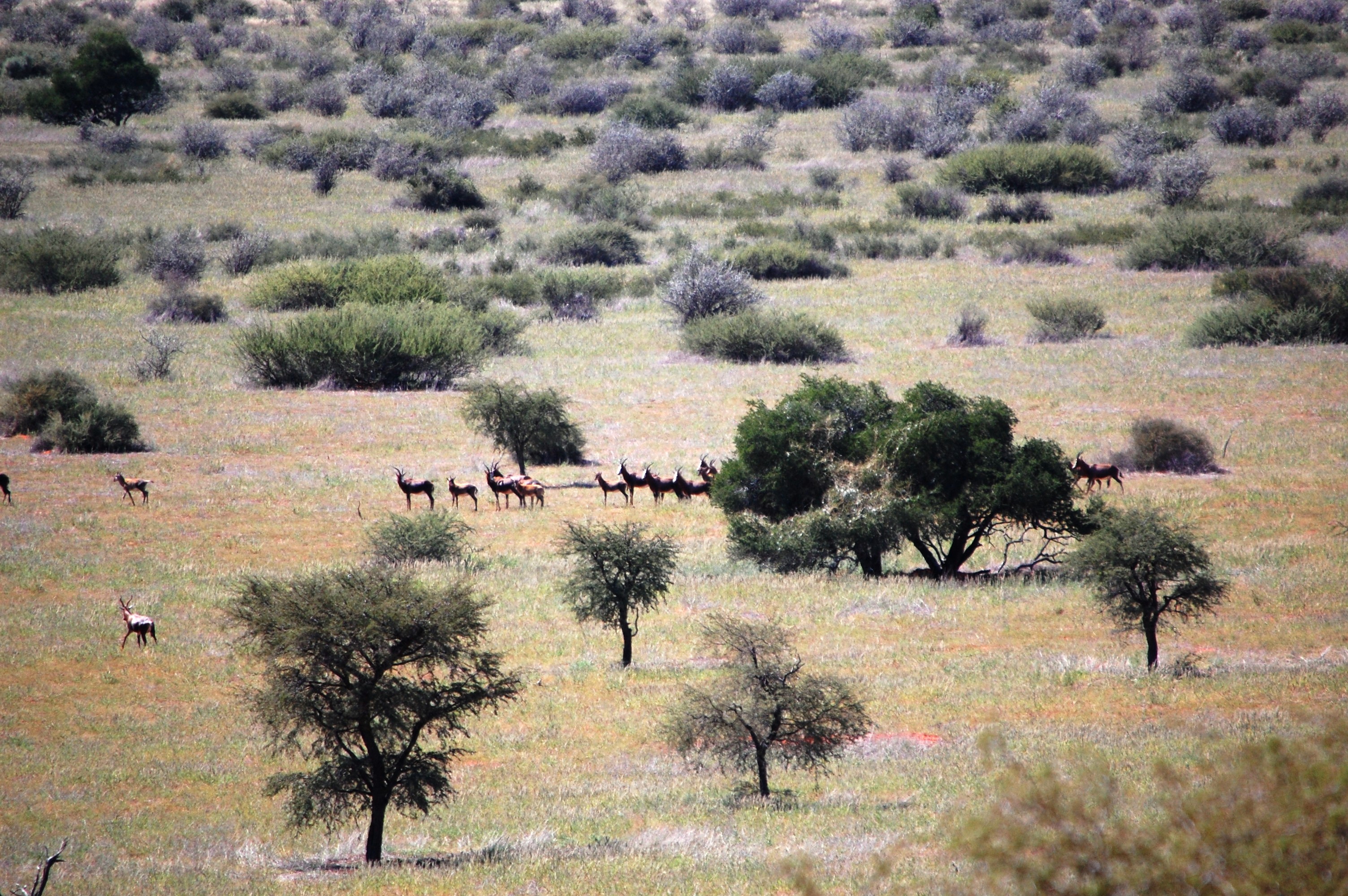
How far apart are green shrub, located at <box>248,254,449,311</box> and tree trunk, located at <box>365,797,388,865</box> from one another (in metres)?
32.9

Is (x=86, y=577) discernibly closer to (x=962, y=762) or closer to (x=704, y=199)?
(x=962, y=762)

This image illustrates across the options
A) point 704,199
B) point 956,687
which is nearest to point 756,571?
point 956,687

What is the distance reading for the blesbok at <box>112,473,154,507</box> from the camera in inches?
915

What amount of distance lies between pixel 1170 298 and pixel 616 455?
23.6 meters

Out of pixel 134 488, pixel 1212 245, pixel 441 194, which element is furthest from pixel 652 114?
pixel 134 488

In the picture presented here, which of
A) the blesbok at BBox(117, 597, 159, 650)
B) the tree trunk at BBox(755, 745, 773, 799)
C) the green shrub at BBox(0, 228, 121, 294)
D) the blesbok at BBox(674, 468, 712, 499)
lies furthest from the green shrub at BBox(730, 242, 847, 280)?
the tree trunk at BBox(755, 745, 773, 799)

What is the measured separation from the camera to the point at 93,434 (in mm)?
28156

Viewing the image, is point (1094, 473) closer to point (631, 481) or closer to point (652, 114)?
point (631, 481)

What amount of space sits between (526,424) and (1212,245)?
98.6 feet

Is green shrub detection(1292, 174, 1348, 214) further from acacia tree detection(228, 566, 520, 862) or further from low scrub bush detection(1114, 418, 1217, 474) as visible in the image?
acacia tree detection(228, 566, 520, 862)

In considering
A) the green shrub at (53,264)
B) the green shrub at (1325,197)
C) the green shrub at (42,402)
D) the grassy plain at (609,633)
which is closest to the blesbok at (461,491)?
the grassy plain at (609,633)

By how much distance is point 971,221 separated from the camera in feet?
180

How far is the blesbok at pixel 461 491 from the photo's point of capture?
24.2m

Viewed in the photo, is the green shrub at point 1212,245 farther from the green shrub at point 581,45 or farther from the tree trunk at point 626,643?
the green shrub at point 581,45
